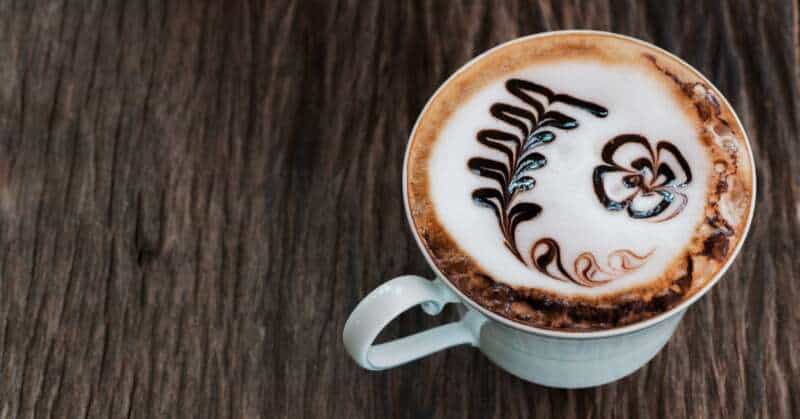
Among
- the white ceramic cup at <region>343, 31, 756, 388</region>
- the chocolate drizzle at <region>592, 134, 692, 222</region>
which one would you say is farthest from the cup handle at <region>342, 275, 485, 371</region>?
the chocolate drizzle at <region>592, 134, 692, 222</region>

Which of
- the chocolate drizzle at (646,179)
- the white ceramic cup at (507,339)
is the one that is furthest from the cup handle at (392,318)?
the chocolate drizzle at (646,179)

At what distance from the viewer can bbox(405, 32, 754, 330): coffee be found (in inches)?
24.1

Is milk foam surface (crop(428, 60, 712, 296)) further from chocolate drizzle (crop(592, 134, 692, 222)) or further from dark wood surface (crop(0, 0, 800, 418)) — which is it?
dark wood surface (crop(0, 0, 800, 418))

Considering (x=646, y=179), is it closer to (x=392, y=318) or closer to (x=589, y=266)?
(x=589, y=266)

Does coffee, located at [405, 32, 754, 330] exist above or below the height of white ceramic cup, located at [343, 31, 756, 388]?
above

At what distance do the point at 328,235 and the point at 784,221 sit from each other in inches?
14.8

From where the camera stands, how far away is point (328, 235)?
81cm

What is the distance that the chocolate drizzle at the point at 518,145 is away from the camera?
65cm

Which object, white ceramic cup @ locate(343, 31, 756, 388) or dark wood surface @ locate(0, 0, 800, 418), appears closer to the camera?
white ceramic cup @ locate(343, 31, 756, 388)

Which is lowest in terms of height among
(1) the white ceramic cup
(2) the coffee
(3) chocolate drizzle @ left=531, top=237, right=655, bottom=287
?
(1) the white ceramic cup

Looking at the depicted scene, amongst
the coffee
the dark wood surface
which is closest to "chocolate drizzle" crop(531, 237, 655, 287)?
the coffee

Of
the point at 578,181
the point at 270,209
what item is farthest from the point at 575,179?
the point at 270,209

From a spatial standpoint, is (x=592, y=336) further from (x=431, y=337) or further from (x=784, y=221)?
(x=784, y=221)

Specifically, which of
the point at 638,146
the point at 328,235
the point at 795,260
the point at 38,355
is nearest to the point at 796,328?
the point at 795,260
